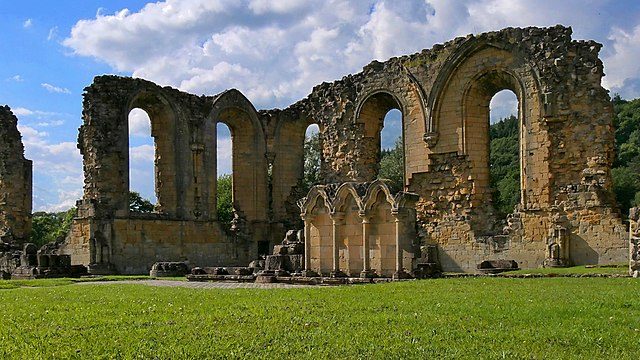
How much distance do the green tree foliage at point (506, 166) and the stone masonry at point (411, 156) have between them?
15.8 metres

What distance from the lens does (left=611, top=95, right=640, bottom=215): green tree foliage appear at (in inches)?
1966

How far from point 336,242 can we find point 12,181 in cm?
1902

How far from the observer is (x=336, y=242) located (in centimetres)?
1964

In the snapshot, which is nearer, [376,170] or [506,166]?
[376,170]

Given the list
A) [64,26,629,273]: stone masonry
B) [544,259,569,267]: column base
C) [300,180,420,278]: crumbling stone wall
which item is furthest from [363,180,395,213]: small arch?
[544,259,569,267]: column base

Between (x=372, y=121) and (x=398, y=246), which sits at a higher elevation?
(x=372, y=121)

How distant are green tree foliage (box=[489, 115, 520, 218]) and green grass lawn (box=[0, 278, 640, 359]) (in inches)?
1337

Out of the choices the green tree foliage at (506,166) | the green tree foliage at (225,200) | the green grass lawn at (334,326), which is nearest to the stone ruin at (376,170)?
the green grass lawn at (334,326)

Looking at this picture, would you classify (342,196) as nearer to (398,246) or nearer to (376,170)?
(398,246)

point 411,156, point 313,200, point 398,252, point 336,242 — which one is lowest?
point 398,252

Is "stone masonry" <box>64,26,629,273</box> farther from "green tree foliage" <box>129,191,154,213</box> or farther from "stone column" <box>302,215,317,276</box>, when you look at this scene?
"green tree foliage" <box>129,191,154,213</box>

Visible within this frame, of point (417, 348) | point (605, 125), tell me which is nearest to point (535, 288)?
point (417, 348)

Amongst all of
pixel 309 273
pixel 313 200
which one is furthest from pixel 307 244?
pixel 313 200

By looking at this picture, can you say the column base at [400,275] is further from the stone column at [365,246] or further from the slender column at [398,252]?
the stone column at [365,246]
